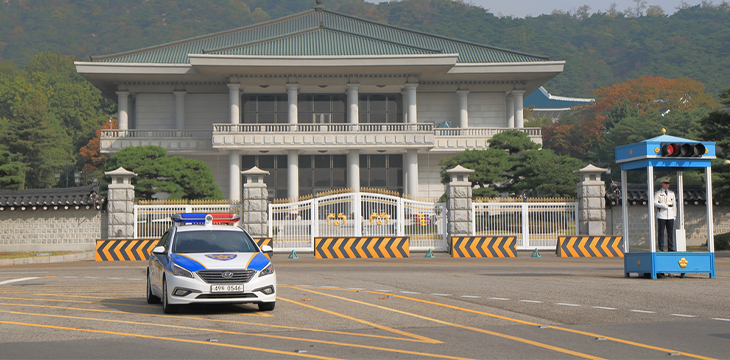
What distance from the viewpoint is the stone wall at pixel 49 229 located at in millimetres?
29250

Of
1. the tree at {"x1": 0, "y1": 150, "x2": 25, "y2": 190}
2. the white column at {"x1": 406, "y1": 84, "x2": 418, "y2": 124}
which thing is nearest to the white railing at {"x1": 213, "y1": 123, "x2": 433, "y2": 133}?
the white column at {"x1": 406, "y1": 84, "x2": 418, "y2": 124}

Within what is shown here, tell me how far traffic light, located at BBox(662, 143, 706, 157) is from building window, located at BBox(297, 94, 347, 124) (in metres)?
38.8

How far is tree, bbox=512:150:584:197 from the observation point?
33812 millimetres

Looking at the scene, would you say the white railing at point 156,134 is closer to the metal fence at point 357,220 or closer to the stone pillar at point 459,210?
the metal fence at point 357,220

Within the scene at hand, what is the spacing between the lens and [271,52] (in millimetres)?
49688

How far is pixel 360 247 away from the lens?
25.6 m

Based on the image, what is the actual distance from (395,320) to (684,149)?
8442 millimetres

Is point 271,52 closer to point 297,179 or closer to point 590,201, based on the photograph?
point 297,179

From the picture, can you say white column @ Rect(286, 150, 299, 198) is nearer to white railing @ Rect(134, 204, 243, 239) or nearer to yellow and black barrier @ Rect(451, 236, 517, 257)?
white railing @ Rect(134, 204, 243, 239)

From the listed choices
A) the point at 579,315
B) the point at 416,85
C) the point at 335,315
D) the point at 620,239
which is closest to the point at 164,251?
the point at 335,315

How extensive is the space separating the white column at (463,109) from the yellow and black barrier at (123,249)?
32321 mm

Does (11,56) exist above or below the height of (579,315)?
above

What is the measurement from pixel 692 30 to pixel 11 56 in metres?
132

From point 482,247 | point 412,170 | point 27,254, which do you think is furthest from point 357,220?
point 412,170
